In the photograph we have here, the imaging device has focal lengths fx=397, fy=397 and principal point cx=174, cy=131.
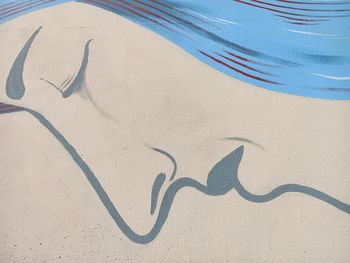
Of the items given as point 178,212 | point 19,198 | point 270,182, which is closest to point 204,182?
point 178,212

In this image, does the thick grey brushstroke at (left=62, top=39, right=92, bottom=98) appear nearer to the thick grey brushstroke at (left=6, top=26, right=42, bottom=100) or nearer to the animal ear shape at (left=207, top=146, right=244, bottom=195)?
the thick grey brushstroke at (left=6, top=26, right=42, bottom=100)

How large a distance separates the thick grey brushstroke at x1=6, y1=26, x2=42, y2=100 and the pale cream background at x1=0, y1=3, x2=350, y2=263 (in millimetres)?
41

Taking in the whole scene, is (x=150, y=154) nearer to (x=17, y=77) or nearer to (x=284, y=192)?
(x=284, y=192)

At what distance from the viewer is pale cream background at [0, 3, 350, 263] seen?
269cm

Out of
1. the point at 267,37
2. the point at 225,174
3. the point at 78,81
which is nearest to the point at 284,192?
the point at 225,174

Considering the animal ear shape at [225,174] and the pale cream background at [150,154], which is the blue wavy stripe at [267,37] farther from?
the animal ear shape at [225,174]

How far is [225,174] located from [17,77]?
1714 millimetres

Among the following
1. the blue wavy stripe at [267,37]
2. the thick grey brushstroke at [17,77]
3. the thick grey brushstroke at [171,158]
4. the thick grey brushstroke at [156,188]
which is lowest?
the thick grey brushstroke at [156,188]

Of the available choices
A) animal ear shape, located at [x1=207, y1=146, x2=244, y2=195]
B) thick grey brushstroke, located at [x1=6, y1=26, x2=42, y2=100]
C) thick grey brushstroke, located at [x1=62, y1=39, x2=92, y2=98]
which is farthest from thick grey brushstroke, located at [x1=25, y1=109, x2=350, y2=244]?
thick grey brushstroke, located at [x1=6, y1=26, x2=42, y2=100]

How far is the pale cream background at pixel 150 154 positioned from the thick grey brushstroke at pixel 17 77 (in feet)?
0.13

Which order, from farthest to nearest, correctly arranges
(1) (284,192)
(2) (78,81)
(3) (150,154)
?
(2) (78,81)
(3) (150,154)
(1) (284,192)

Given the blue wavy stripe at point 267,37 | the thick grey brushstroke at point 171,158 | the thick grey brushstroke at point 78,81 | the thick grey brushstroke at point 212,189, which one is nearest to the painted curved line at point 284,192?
the thick grey brushstroke at point 212,189

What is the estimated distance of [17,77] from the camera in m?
3.00

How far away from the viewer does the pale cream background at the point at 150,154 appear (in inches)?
106
